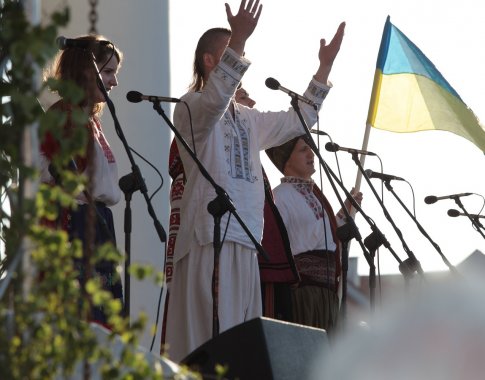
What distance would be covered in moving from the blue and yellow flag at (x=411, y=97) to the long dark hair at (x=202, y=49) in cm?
154

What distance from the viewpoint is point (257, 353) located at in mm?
3070

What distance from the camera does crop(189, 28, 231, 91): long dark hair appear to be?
4.82 meters

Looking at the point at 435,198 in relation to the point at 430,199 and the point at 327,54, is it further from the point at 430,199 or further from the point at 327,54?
the point at 327,54

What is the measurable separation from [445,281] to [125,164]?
4472 mm

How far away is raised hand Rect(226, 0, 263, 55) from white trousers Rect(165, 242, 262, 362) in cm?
75

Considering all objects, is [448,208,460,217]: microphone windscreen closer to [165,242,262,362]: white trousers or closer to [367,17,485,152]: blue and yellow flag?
[367,17,485,152]: blue and yellow flag

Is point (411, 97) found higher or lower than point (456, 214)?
higher

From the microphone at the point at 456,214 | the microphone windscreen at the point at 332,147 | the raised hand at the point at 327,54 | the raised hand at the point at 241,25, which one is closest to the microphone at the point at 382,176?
the microphone windscreen at the point at 332,147

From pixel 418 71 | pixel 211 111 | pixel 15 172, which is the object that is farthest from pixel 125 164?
pixel 15 172

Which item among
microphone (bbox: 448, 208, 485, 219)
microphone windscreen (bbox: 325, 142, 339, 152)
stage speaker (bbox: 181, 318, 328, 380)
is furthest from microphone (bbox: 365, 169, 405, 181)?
stage speaker (bbox: 181, 318, 328, 380)

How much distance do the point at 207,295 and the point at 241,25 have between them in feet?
3.35

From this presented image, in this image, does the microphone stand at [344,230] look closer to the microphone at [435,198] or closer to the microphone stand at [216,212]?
the microphone stand at [216,212]

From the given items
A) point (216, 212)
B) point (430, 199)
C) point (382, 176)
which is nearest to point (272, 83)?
point (216, 212)

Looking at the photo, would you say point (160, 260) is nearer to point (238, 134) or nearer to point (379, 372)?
point (238, 134)
